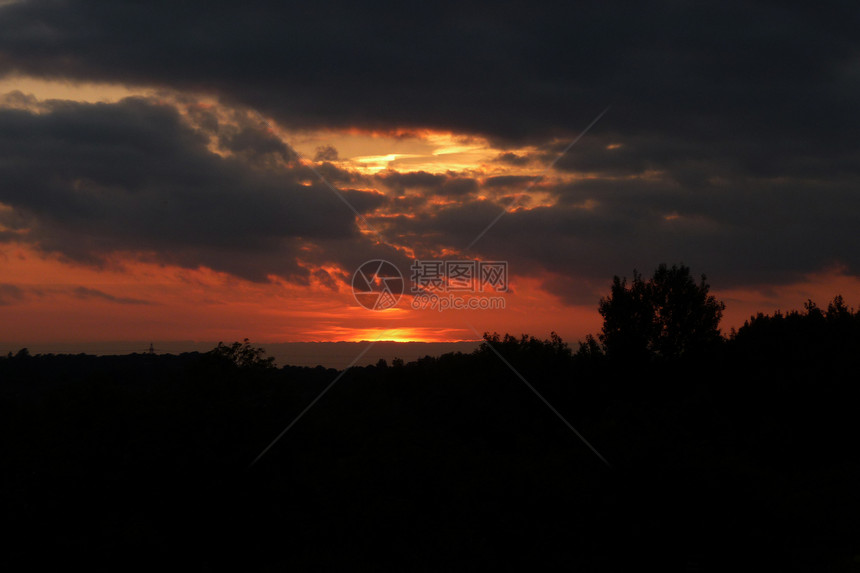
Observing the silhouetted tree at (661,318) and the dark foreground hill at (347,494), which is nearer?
the dark foreground hill at (347,494)

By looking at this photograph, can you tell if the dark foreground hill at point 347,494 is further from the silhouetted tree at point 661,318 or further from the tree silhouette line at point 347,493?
the silhouetted tree at point 661,318

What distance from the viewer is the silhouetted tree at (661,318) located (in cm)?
6494

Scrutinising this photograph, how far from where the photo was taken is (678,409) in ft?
161

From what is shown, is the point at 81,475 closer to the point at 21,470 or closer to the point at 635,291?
the point at 21,470

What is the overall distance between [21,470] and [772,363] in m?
47.5

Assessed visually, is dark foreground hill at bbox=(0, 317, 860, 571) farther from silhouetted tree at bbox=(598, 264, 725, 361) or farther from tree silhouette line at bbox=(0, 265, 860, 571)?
silhouetted tree at bbox=(598, 264, 725, 361)

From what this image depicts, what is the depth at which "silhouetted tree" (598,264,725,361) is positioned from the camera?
213 ft

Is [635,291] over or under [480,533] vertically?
over

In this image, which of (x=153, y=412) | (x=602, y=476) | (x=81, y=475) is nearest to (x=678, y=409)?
(x=602, y=476)

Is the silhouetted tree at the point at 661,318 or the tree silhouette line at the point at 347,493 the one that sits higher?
the silhouetted tree at the point at 661,318

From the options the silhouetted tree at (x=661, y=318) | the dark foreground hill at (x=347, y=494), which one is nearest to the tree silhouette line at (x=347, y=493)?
the dark foreground hill at (x=347, y=494)

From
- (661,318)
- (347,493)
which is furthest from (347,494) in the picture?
(661,318)

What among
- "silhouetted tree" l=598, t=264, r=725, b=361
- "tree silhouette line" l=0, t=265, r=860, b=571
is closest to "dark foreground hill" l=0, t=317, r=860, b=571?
"tree silhouette line" l=0, t=265, r=860, b=571

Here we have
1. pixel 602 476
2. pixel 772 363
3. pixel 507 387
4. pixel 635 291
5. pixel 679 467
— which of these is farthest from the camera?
pixel 635 291
